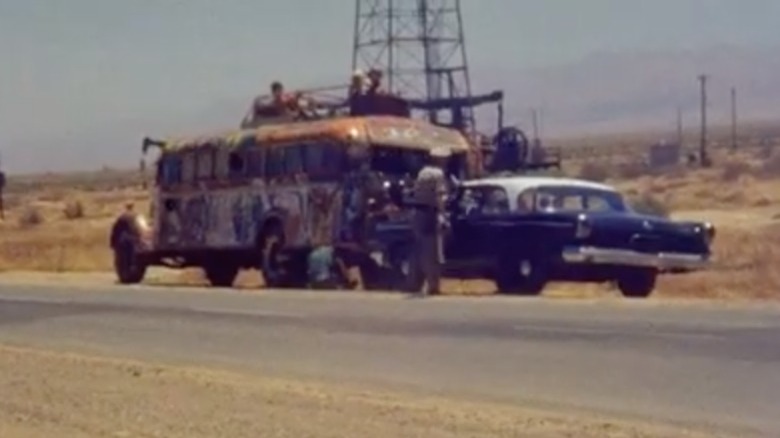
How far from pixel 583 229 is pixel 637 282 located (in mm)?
1967

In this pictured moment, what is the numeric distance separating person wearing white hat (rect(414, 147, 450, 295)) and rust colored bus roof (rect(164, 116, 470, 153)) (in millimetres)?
3725

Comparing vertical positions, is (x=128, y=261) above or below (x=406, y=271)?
above

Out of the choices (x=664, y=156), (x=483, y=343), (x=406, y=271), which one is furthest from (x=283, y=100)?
(x=664, y=156)

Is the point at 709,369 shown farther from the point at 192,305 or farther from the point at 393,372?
the point at 192,305

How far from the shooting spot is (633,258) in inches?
1188

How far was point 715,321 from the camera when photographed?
2267 cm

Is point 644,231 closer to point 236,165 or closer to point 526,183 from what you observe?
point 526,183

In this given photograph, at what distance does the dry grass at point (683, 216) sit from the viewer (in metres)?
34.8

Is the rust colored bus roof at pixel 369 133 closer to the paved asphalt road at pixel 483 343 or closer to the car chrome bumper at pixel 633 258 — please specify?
the paved asphalt road at pixel 483 343

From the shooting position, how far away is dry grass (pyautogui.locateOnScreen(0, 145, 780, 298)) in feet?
114

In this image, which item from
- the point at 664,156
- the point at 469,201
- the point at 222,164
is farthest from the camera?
the point at 664,156

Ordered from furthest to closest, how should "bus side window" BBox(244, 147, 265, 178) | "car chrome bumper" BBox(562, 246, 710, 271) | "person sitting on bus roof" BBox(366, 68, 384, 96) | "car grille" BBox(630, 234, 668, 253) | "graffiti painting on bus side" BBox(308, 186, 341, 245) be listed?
"person sitting on bus roof" BBox(366, 68, 384, 96) < "bus side window" BBox(244, 147, 265, 178) < "graffiti painting on bus side" BBox(308, 186, 341, 245) < "car grille" BBox(630, 234, 668, 253) < "car chrome bumper" BBox(562, 246, 710, 271)

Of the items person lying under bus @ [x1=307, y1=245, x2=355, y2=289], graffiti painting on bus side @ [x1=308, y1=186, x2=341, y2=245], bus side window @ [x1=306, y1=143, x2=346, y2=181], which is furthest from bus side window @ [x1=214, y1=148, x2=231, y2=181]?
person lying under bus @ [x1=307, y1=245, x2=355, y2=289]

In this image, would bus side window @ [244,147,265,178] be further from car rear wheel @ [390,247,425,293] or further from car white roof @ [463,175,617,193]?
car white roof @ [463,175,617,193]
